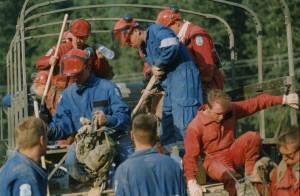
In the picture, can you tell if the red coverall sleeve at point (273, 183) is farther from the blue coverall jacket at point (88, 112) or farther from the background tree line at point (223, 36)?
the background tree line at point (223, 36)

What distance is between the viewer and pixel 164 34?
38.5 ft

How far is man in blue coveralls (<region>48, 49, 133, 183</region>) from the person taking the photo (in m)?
11.3

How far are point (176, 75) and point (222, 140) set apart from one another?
1.10 metres

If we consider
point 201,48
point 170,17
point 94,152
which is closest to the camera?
point 94,152

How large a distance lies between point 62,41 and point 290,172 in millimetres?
5237

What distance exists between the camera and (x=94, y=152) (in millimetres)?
11000

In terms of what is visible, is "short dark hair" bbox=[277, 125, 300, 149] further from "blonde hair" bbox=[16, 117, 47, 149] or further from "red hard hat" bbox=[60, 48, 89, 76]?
"red hard hat" bbox=[60, 48, 89, 76]

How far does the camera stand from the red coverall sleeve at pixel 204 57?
12500 millimetres

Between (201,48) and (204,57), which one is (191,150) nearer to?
(204,57)

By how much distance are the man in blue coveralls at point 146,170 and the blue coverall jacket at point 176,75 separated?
291 cm

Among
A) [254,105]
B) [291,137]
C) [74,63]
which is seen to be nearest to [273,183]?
[291,137]

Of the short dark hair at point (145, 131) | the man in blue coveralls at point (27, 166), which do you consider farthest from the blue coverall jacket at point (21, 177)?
the short dark hair at point (145, 131)

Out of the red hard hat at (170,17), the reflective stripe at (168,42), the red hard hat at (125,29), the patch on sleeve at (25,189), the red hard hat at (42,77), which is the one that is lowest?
the patch on sleeve at (25,189)

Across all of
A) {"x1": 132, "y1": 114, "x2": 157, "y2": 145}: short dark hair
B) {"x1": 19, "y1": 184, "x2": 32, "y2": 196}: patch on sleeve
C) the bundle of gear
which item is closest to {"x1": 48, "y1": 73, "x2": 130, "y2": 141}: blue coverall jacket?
the bundle of gear
